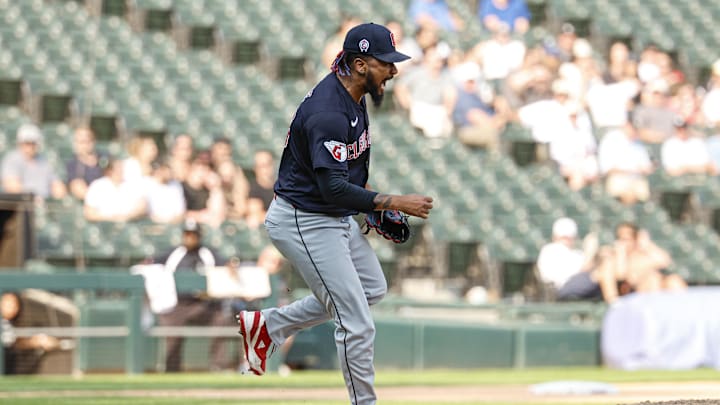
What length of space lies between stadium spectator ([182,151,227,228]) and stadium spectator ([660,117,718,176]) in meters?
6.88

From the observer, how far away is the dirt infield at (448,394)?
28.6ft

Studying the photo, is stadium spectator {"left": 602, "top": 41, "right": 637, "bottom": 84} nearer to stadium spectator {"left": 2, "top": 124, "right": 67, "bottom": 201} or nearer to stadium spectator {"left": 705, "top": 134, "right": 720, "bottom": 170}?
stadium spectator {"left": 705, "top": 134, "right": 720, "bottom": 170}

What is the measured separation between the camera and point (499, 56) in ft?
58.2

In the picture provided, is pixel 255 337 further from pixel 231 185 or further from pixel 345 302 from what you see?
pixel 231 185

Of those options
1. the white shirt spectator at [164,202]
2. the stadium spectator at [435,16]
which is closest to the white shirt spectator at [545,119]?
the stadium spectator at [435,16]

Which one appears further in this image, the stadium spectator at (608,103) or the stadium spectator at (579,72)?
the stadium spectator at (608,103)

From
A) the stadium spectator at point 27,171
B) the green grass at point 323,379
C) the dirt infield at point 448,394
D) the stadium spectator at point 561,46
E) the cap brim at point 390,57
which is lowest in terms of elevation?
the green grass at point 323,379

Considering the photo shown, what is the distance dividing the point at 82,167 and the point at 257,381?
12.4ft

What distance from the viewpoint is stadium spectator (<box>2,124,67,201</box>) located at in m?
12.8

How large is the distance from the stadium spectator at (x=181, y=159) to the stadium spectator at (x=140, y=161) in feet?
0.72

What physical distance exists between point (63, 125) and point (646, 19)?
10.3m

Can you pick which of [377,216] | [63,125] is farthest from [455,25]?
[377,216]

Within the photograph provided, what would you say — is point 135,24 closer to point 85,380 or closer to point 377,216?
point 85,380

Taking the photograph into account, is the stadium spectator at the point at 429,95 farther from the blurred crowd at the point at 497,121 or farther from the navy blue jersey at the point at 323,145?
the navy blue jersey at the point at 323,145
